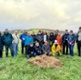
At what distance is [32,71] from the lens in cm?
1664

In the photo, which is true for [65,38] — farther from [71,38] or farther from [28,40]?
[28,40]

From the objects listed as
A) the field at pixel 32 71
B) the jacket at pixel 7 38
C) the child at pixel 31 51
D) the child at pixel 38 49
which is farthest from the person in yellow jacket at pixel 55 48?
the jacket at pixel 7 38

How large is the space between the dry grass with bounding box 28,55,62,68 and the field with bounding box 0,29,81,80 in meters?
0.33

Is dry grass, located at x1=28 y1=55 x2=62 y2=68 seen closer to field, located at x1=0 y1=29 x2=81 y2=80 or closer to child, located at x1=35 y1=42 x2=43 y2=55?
field, located at x1=0 y1=29 x2=81 y2=80

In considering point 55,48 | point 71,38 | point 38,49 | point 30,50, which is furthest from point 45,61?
point 71,38

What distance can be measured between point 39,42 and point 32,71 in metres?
4.35

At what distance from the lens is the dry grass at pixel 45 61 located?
690 inches

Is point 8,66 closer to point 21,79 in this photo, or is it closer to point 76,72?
point 21,79

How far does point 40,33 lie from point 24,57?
2.44m

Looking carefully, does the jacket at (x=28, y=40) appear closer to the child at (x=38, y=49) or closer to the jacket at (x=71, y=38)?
the child at (x=38, y=49)

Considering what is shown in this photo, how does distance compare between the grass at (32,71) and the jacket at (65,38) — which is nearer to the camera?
the grass at (32,71)

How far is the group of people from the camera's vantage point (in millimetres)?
19500

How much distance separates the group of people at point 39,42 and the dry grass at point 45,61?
0.97 meters

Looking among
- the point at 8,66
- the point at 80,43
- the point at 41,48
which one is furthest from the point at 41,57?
the point at 80,43
